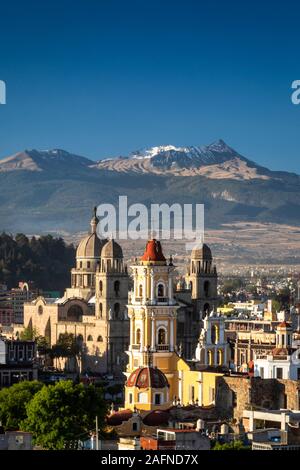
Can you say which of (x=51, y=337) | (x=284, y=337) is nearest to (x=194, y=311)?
(x=51, y=337)

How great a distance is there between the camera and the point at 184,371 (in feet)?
224

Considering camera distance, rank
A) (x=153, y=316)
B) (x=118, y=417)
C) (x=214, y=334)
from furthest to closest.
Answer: (x=214, y=334)
(x=153, y=316)
(x=118, y=417)

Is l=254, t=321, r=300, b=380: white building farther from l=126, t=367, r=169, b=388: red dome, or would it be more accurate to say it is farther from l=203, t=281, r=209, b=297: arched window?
l=203, t=281, r=209, b=297: arched window

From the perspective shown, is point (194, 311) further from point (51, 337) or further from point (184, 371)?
point (184, 371)

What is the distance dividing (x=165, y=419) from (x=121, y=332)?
35.8 metres

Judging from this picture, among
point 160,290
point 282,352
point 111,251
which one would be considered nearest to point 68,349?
point 111,251

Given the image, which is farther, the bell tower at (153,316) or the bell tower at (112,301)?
the bell tower at (112,301)

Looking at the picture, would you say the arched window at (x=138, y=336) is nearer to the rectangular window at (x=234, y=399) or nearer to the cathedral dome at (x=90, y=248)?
the rectangular window at (x=234, y=399)

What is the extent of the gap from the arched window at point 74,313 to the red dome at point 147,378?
3734cm

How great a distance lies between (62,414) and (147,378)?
8.60 metres

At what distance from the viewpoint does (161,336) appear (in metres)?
69.7

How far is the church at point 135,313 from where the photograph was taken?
69.3 metres

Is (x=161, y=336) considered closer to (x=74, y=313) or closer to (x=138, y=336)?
(x=138, y=336)

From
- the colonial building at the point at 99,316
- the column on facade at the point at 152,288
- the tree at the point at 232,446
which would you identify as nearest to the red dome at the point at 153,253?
the column on facade at the point at 152,288
